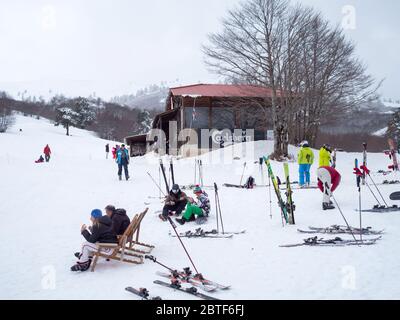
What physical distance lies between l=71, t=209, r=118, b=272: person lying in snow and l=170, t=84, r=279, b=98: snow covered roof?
60.8 feet

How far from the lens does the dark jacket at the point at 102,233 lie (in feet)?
19.3

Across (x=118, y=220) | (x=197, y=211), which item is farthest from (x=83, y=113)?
(x=118, y=220)

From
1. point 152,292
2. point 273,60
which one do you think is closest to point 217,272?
point 152,292

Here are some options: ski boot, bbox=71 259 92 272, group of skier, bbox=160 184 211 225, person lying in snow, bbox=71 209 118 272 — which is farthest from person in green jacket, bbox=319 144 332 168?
ski boot, bbox=71 259 92 272

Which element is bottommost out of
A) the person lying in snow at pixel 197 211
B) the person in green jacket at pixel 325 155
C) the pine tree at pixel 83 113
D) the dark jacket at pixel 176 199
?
the person lying in snow at pixel 197 211

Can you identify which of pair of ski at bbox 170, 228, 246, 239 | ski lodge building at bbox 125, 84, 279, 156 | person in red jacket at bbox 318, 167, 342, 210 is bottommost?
pair of ski at bbox 170, 228, 246, 239

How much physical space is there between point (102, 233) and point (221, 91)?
25.7m

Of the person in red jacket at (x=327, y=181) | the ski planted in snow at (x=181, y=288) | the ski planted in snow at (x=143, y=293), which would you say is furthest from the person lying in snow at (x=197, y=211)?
the ski planted in snow at (x=143, y=293)

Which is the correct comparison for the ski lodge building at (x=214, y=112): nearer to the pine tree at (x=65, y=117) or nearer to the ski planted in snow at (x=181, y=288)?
the ski planted in snow at (x=181, y=288)

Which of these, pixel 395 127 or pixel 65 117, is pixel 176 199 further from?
pixel 65 117

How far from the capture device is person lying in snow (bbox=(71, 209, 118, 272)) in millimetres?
5762

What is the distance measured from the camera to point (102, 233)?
598 cm

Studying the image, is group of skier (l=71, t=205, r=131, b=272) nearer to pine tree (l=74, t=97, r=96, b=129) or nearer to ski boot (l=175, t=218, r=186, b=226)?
ski boot (l=175, t=218, r=186, b=226)

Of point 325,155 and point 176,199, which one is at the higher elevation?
point 325,155
